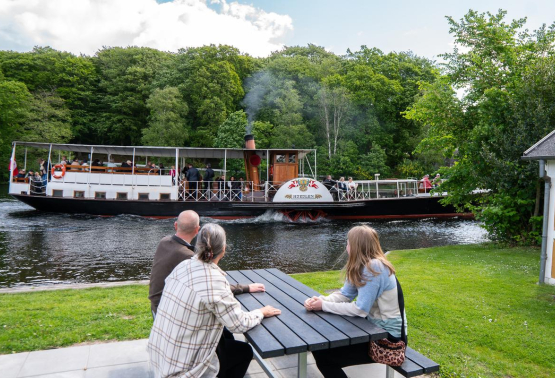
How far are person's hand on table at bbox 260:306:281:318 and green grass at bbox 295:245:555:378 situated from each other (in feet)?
6.11

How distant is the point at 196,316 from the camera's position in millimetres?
2707

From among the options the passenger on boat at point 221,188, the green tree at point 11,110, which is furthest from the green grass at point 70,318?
the green tree at point 11,110

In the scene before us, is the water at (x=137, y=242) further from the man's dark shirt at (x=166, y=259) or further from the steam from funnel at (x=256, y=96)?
the steam from funnel at (x=256, y=96)

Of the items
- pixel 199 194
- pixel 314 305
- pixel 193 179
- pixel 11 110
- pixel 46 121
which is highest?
pixel 11 110

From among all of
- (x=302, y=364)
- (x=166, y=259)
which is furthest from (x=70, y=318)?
(x=302, y=364)

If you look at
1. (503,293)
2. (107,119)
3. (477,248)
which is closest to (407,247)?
(477,248)

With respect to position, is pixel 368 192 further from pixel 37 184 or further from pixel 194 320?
pixel 194 320

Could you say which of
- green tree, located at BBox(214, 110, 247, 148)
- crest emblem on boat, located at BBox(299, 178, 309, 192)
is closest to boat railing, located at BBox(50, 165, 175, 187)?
crest emblem on boat, located at BBox(299, 178, 309, 192)

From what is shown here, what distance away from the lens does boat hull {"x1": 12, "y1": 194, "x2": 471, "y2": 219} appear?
21562 mm

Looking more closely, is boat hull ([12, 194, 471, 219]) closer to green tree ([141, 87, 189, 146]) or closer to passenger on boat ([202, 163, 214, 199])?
passenger on boat ([202, 163, 214, 199])

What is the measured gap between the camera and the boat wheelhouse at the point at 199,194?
71.1ft

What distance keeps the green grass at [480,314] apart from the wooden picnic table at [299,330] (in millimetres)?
1522

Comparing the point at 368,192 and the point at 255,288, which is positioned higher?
the point at 368,192

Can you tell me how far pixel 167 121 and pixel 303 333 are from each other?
40.2 m
